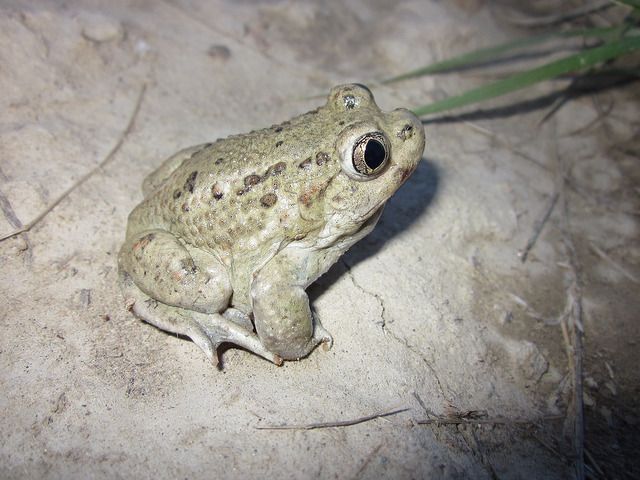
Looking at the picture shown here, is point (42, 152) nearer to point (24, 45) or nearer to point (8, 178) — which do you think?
point (8, 178)

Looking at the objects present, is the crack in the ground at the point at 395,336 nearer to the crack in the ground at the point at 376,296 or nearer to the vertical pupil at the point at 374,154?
the crack in the ground at the point at 376,296

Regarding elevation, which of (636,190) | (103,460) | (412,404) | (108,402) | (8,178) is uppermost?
(636,190)

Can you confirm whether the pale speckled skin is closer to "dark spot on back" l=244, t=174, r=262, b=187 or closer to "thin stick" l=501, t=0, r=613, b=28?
"dark spot on back" l=244, t=174, r=262, b=187

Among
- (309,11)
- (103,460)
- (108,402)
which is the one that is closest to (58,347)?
(108,402)


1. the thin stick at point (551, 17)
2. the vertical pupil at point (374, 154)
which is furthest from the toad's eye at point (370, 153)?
the thin stick at point (551, 17)

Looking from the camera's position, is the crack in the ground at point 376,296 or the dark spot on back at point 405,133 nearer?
the dark spot on back at point 405,133

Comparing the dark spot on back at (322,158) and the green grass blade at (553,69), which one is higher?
the green grass blade at (553,69)

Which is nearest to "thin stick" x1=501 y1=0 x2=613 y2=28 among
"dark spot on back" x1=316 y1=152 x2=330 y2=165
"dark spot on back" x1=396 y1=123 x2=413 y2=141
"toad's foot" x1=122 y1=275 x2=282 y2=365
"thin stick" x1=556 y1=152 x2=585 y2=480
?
"thin stick" x1=556 y1=152 x2=585 y2=480
